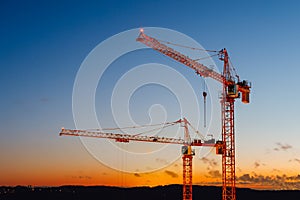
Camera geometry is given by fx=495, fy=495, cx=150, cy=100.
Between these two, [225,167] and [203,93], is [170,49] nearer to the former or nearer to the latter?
[203,93]

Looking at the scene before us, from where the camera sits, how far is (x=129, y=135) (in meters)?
144

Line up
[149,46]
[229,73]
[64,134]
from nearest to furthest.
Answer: [149,46]
[229,73]
[64,134]

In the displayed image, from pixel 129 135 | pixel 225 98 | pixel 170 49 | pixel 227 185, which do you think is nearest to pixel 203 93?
pixel 225 98

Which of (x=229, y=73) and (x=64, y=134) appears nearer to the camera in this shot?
(x=229, y=73)

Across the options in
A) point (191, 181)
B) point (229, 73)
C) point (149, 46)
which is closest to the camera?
point (149, 46)

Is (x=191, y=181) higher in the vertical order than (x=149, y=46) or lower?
lower

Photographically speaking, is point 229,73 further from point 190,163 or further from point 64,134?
point 64,134

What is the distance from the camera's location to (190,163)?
14700 cm

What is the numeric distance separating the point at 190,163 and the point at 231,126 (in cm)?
3428

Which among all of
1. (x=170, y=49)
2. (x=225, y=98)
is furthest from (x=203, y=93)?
(x=170, y=49)

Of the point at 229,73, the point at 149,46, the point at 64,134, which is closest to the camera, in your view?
the point at 149,46

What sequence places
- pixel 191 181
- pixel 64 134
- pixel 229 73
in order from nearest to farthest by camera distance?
pixel 229 73 → pixel 64 134 → pixel 191 181

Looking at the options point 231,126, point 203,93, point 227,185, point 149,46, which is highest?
point 149,46

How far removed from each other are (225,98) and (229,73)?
25.6 feet
